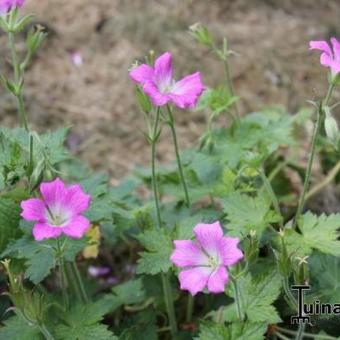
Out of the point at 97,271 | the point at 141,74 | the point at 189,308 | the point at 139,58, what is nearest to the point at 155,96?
the point at 141,74

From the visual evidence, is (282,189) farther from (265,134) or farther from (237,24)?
(237,24)

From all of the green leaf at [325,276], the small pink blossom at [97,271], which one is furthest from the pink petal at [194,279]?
the small pink blossom at [97,271]

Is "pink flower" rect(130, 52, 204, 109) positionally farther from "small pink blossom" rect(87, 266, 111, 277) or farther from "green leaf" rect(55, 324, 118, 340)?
"small pink blossom" rect(87, 266, 111, 277)

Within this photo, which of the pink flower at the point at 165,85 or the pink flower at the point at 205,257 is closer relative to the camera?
the pink flower at the point at 205,257

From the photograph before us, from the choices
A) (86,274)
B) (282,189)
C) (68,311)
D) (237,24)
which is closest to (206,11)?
(237,24)

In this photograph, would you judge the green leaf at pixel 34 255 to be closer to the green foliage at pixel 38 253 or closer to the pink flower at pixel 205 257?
the green foliage at pixel 38 253
